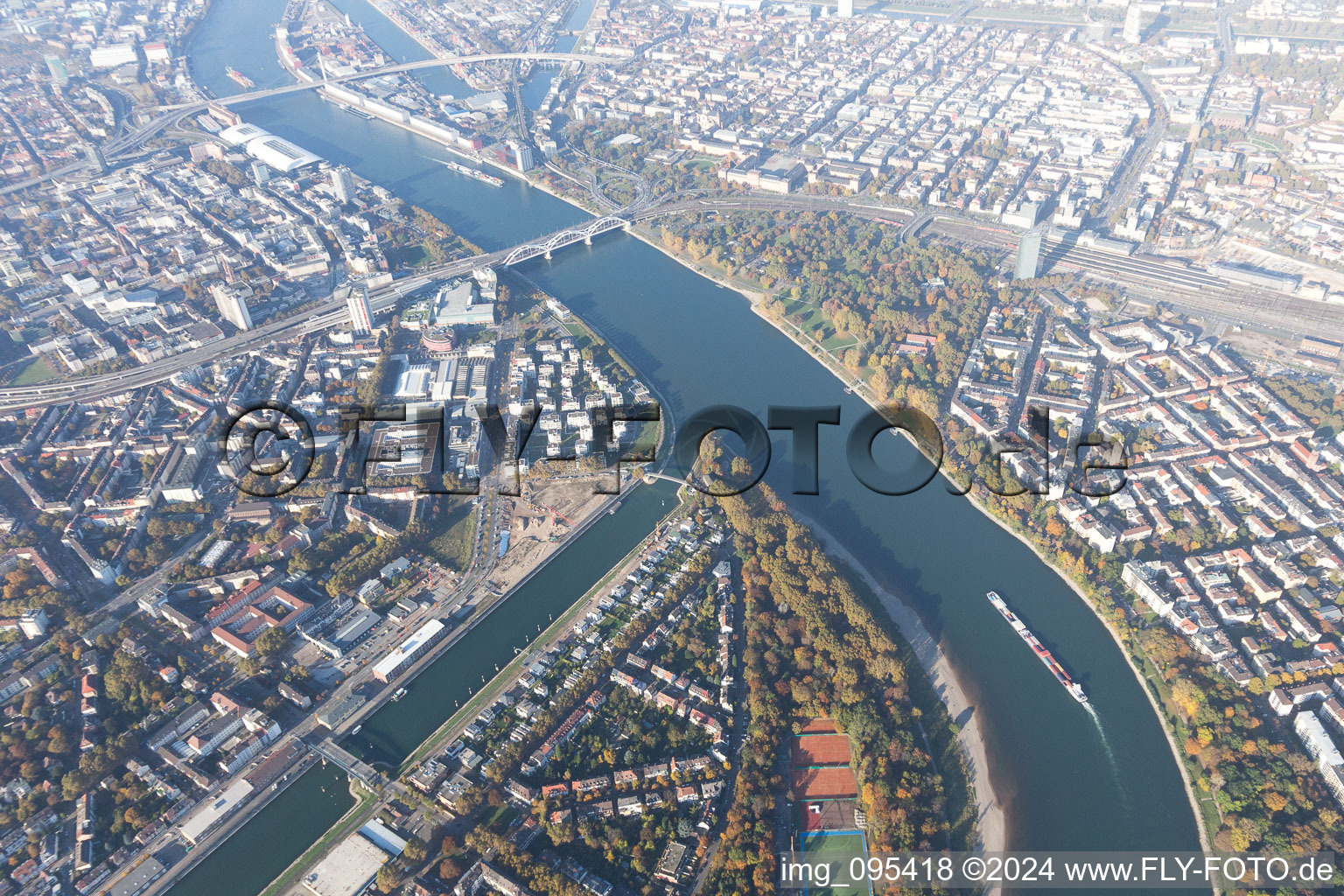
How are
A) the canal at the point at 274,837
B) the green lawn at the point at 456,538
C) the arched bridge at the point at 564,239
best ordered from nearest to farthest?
→ the canal at the point at 274,837 → the green lawn at the point at 456,538 → the arched bridge at the point at 564,239

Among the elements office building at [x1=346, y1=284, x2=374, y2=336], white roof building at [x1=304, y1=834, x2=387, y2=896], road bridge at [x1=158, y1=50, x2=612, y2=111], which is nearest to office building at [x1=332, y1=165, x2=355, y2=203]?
office building at [x1=346, y1=284, x2=374, y2=336]

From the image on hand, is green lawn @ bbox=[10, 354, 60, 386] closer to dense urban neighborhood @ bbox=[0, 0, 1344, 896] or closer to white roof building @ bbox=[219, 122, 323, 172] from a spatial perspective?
dense urban neighborhood @ bbox=[0, 0, 1344, 896]

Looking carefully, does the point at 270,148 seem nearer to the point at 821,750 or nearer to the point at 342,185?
the point at 342,185

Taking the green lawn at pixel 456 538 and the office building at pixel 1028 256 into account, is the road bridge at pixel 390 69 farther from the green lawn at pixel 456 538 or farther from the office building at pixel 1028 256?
the green lawn at pixel 456 538

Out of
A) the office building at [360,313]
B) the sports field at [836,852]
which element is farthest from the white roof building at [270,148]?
the sports field at [836,852]

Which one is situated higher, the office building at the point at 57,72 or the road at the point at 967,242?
the office building at the point at 57,72
